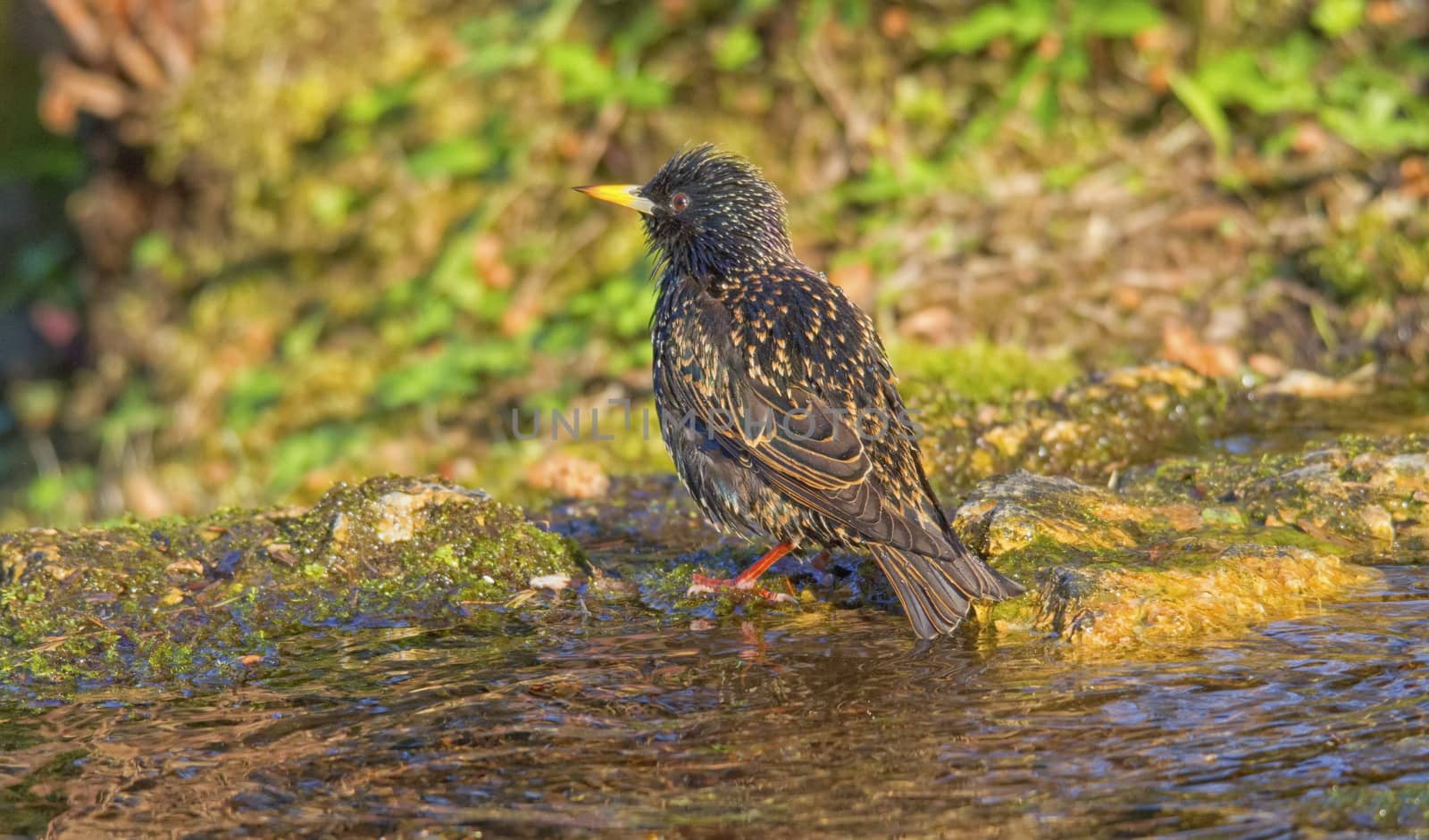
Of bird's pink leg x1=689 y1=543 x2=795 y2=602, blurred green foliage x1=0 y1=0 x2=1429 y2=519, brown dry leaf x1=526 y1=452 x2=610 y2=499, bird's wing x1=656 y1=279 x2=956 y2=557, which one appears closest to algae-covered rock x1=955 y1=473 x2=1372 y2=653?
bird's wing x1=656 y1=279 x2=956 y2=557

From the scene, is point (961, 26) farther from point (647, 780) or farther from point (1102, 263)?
point (647, 780)

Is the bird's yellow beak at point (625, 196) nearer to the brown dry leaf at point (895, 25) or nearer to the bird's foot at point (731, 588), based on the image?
the bird's foot at point (731, 588)

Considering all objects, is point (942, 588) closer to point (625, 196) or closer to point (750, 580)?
point (750, 580)

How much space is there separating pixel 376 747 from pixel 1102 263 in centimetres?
571

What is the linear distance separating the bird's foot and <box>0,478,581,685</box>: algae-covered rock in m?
0.40

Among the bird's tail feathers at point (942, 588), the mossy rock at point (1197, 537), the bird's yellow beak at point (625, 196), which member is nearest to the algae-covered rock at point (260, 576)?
the bird's tail feathers at point (942, 588)

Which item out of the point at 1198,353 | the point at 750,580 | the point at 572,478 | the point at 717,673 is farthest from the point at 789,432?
the point at 1198,353

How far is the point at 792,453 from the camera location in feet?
14.6

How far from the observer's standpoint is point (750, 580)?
458 cm

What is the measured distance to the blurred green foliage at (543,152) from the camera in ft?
26.6

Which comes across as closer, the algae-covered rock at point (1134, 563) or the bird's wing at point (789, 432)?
the algae-covered rock at point (1134, 563)

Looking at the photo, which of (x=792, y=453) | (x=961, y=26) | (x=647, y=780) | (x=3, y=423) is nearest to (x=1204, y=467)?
(x=792, y=453)

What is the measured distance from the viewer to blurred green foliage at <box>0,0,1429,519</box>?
8.10m

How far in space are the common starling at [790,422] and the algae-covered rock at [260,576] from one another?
0.59m
